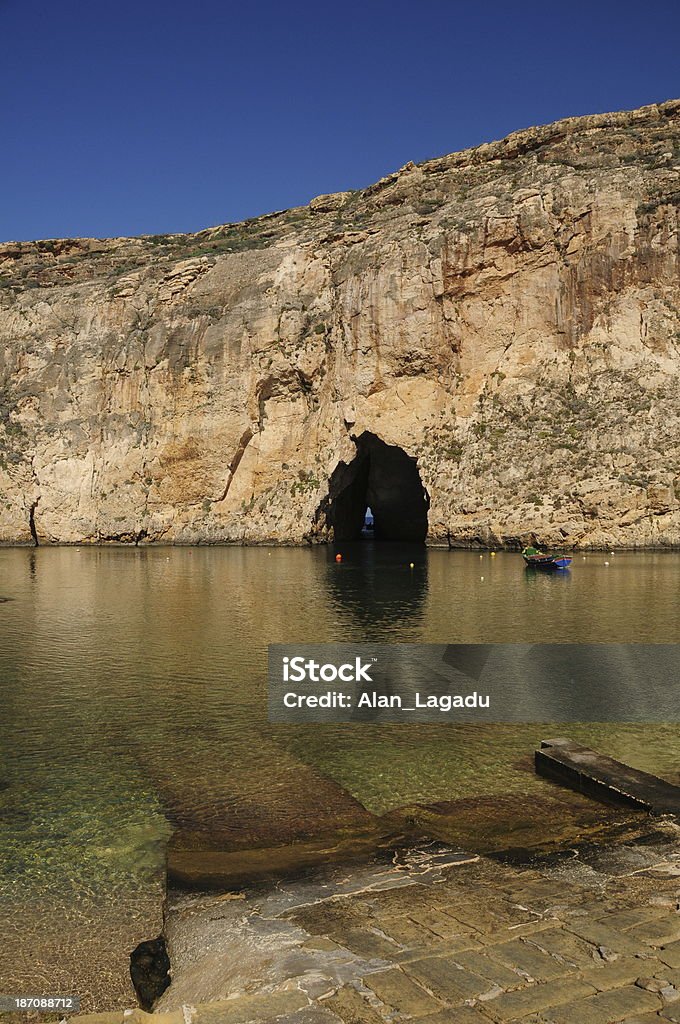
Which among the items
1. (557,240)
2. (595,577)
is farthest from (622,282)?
(595,577)

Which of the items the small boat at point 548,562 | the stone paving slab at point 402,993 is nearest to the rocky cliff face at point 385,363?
the small boat at point 548,562

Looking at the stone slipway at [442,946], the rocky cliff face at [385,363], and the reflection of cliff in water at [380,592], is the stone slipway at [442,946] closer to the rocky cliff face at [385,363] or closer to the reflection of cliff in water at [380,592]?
the reflection of cliff in water at [380,592]

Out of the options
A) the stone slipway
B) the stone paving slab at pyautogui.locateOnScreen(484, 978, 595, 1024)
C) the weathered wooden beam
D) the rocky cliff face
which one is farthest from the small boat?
the stone paving slab at pyautogui.locateOnScreen(484, 978, 595, 1024)

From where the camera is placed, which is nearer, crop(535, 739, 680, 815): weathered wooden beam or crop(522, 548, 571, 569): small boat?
crop(535, 739, 680, 815): weathered wooden beam

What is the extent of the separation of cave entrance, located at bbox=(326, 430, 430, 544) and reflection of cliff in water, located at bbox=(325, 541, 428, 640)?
13194 mm

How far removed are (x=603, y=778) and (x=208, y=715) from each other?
692cm

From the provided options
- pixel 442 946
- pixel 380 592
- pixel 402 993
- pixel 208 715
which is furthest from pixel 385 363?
pixel 402 993

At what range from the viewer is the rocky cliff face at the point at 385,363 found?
5544 cm

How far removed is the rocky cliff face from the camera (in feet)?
182

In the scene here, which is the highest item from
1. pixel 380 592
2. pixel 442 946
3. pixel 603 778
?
pixel 442 946

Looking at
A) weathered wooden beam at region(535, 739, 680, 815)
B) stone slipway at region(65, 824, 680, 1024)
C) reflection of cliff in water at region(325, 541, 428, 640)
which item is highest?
stone slipway at region(65, 824, 680, 1024)

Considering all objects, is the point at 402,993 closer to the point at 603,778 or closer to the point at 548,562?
the point at 603,778

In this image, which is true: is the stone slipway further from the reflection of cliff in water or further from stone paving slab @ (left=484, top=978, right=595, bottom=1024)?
the reflection of cliff in water

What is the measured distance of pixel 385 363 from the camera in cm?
6262
